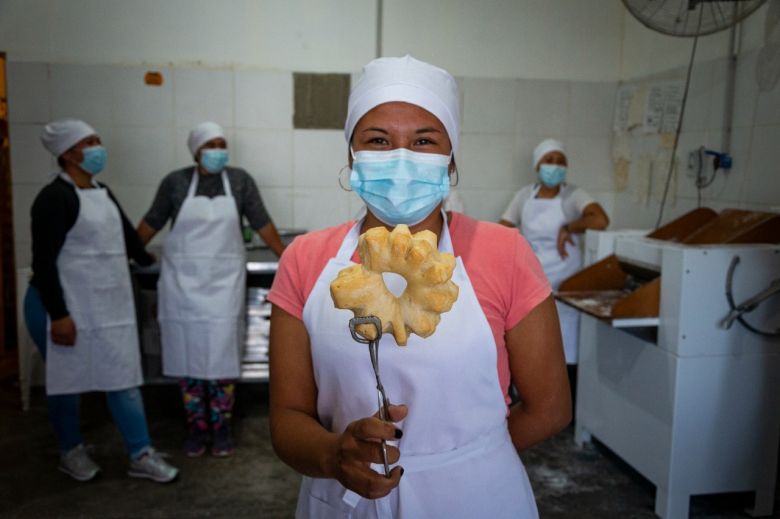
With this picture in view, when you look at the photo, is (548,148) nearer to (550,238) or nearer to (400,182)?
(550,238)

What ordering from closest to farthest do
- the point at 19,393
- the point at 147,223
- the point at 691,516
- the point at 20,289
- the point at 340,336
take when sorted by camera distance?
the point at 340,336
the point at 691,516
the point at 147,223
the point at 20,289
the point at 19,393

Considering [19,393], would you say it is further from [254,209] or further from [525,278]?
[525,278]

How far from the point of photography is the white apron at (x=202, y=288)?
3008 millimetres

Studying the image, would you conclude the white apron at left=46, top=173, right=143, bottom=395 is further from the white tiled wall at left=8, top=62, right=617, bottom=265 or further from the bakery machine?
the bakery machine

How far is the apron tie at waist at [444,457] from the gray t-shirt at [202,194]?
7.04ft

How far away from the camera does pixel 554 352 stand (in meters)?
1.11

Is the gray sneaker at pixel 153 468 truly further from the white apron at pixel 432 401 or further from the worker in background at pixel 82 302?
the white apron at pixel 432 401

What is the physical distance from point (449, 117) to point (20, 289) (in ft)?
10.7

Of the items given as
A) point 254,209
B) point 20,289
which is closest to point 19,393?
point 20,289

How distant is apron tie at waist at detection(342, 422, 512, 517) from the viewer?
3.59ft

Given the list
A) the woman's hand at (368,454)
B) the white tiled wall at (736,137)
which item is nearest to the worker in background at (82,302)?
the woman's hand at (368,454)

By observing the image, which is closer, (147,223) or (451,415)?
(451,415)

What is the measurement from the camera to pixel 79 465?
111 inches

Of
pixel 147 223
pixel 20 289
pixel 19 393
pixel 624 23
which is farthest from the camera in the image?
pixel 624 23
